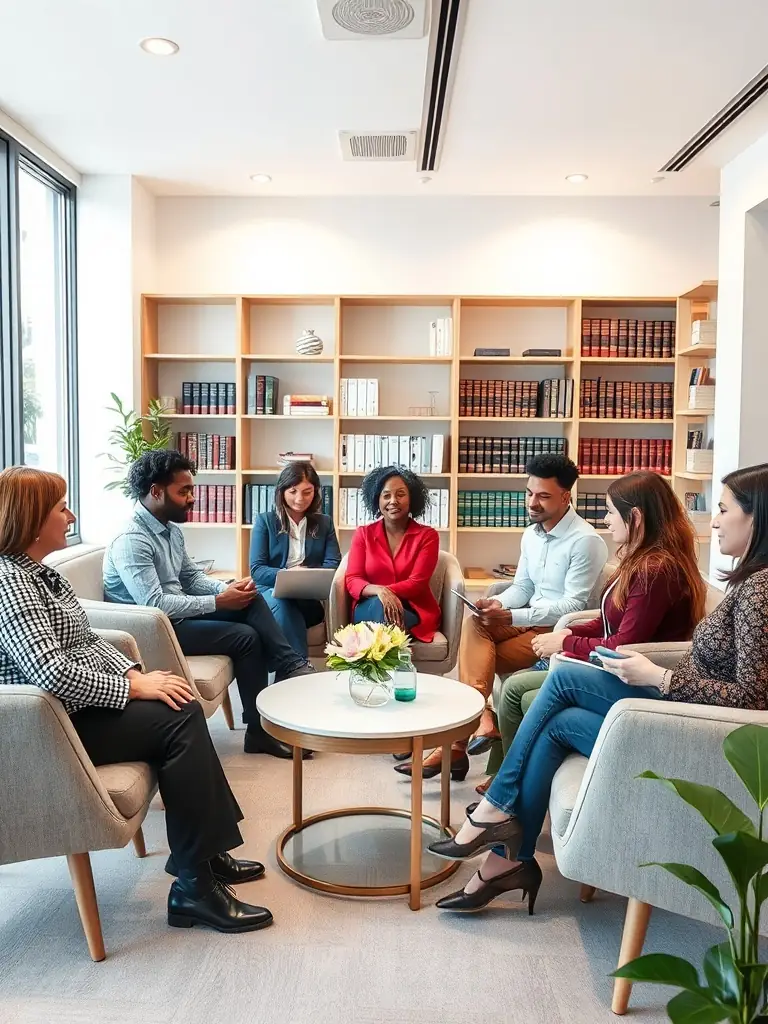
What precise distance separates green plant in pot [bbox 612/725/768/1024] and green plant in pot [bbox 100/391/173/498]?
424 centimetres

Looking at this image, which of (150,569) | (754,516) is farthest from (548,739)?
(150,569)

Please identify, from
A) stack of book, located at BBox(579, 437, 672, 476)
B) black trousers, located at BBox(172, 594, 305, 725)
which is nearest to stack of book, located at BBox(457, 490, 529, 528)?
stack of book, located at BBox(579, 437, 672, 476)

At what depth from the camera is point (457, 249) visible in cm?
554

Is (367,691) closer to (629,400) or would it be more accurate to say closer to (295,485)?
(295,485)

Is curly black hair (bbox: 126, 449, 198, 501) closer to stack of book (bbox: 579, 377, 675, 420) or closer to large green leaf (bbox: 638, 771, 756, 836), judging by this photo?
large green leaf (bbox: 638, 771, 756, 836)

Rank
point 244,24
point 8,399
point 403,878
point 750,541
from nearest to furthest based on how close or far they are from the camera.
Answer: point 750,541 → point 403,878 → point 244,24 → point 8,399

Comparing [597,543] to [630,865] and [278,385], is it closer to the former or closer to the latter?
[630,865]

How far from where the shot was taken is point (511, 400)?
541 cm

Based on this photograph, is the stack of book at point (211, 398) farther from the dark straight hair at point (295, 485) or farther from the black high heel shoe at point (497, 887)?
the black high heel shoe at point (497, 887)

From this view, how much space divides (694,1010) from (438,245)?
4974mm

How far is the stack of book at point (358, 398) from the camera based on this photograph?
17.8ft

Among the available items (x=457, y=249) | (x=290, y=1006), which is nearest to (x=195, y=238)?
(x=457, y=249)

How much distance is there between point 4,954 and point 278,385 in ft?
13.1

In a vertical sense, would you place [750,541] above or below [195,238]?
below
